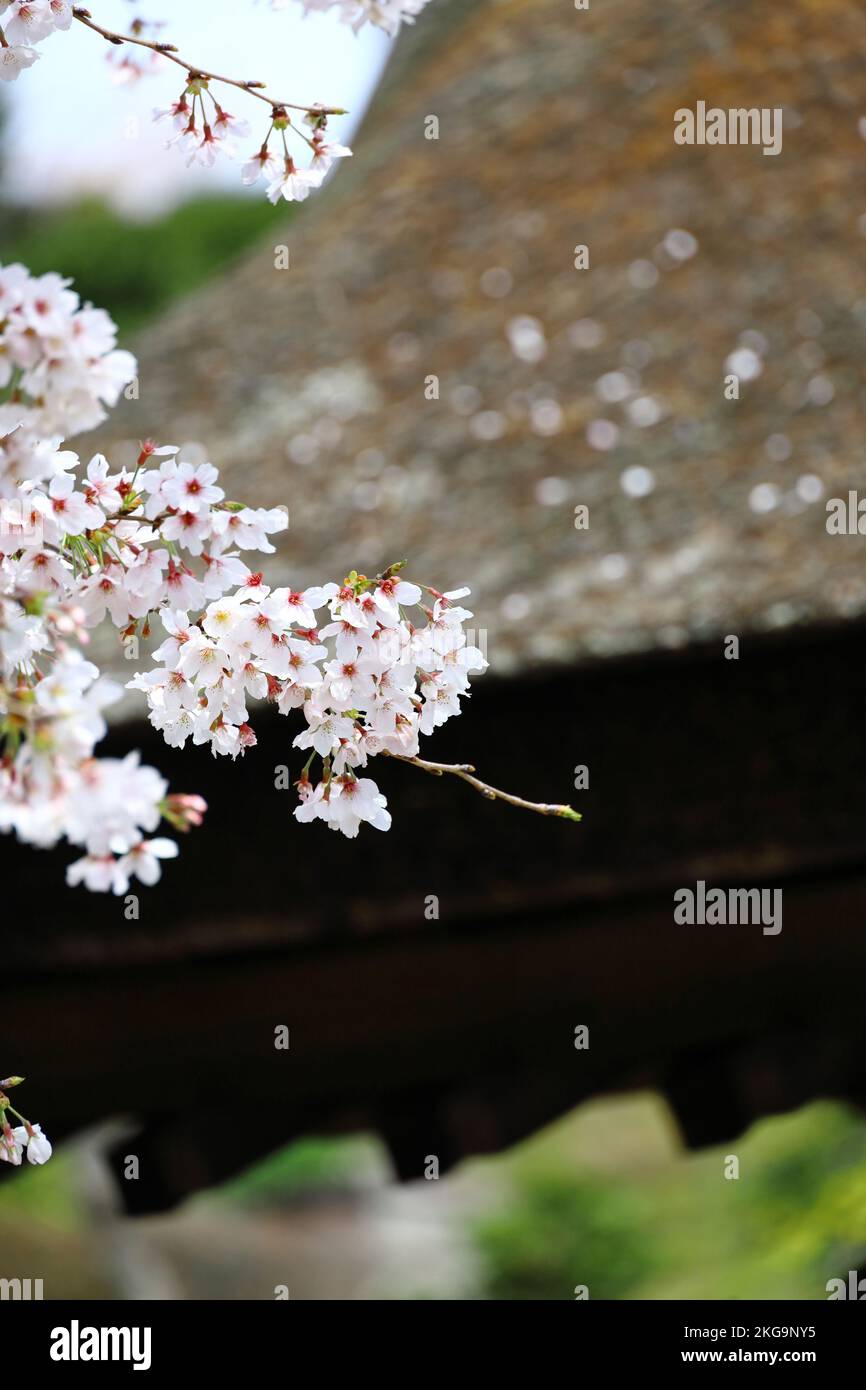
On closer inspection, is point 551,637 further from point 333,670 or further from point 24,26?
point 24,26

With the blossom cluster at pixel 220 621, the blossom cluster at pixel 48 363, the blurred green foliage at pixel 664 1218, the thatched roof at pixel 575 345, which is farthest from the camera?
the blurred green foliage at pixel 664 1218

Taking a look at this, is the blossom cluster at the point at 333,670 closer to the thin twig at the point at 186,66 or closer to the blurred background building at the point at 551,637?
the thin twig at the point at 186,66

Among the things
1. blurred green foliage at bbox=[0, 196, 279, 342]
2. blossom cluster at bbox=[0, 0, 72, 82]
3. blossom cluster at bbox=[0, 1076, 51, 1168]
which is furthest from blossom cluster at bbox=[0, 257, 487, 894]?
blurred green foliage at bbox=[0, 196, 279, 342]

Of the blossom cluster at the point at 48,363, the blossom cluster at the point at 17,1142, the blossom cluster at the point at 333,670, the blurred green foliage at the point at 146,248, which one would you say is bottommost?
the blossom cluster at the point at 17,1142

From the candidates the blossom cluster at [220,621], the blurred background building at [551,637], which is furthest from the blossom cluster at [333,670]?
the blurred background building at [551,637]

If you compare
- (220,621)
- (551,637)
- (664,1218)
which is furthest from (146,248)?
(220,621)
